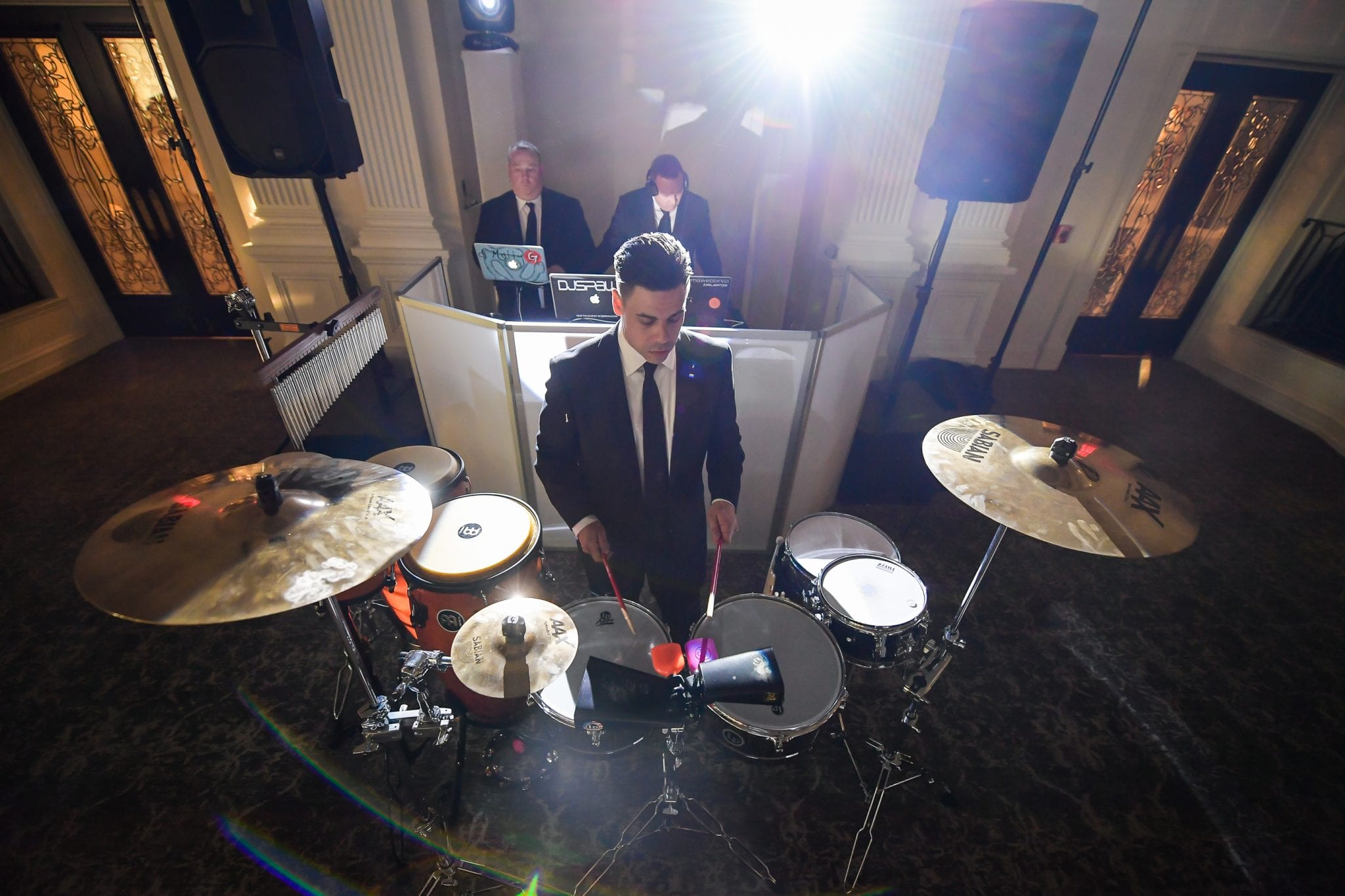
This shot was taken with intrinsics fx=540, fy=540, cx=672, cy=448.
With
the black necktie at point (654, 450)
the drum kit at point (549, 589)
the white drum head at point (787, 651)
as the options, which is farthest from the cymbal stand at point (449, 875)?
the black necktie at point (654, 450)

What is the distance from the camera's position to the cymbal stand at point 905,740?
6.15 ft

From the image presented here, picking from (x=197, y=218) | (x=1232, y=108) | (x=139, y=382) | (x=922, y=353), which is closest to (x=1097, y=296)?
(x=1232, y=108)

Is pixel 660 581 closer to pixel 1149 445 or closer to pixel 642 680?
pixel 642 680

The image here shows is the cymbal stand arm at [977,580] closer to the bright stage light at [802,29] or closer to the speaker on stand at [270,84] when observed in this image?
the bright stage light at [802,29]

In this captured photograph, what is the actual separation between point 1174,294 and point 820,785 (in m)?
6.08

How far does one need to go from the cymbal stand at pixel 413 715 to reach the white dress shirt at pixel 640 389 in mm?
595

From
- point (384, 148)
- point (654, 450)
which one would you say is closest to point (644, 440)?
point (654, 450)

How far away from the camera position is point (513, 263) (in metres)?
2.91

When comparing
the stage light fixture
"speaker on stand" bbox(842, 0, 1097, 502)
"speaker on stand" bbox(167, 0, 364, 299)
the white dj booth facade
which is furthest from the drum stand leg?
the stage light fixture

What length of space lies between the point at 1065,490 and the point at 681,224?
3104mm

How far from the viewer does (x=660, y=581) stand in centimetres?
212

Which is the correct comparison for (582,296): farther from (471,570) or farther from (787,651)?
(787,651)

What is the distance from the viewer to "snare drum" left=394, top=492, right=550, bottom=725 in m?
1.83

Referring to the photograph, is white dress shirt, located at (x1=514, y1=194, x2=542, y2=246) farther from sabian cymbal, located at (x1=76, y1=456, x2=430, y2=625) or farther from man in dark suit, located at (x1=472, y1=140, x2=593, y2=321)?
sabian cymbal, located at (x1=76, y1=456, x2=430, y2=625)
